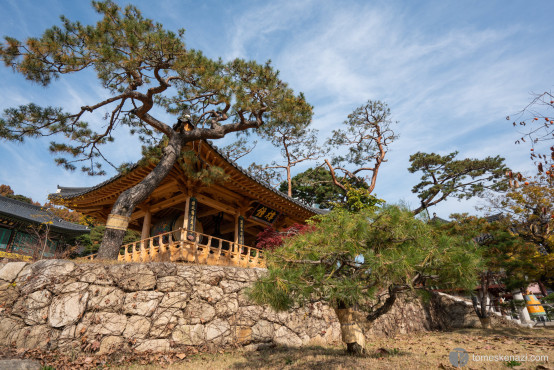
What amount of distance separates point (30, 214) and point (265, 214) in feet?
A: 62.5

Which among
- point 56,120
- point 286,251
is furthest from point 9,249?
point 286,251

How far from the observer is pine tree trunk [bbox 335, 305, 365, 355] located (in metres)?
4.59

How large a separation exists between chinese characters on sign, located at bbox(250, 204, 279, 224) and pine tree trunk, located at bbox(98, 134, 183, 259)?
4234 millimetres

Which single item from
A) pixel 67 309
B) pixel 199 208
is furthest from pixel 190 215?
pixel 67 309

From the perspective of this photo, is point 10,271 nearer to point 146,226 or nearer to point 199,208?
point 146,226

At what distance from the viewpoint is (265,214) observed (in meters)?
12.1

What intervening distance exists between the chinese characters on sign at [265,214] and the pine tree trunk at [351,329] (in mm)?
7303

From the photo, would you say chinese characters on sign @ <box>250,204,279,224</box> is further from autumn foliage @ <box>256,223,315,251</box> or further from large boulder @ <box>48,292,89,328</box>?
large boulder @ <box>48,292,89,328</box>

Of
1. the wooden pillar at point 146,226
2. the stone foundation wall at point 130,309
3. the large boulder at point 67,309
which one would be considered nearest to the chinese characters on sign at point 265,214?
the wooden pillar at point 146,226

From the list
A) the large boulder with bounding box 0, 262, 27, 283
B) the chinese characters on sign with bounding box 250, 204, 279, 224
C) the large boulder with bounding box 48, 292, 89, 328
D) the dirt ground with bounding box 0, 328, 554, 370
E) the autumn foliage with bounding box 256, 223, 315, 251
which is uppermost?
the chinese characters on sign with bounding box 250, 204, 279, 224

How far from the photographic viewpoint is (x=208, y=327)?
247 inches

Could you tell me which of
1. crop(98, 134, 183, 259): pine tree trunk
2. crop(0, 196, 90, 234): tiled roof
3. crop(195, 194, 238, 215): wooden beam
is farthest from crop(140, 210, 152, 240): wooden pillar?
crop(0, 196, 90, 234): tiled roof

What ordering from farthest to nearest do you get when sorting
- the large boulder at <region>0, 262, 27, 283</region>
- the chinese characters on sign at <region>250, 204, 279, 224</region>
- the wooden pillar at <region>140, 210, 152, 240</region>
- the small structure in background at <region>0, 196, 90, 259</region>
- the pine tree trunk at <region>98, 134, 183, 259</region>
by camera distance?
the small structure in background at <region>0, 196, 90, 259</region>
the chinese characters on sign at <region>250, 204, 279, 224</region>
the wooden pillar at <region>140, 210, 152, 240</region>
the pine tree trunk at <region>98, 134, 183, 259</region>
the large boulder at <region>0, 262, 27, 283</region>

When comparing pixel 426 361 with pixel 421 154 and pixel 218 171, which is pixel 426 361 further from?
pixel 421 154
